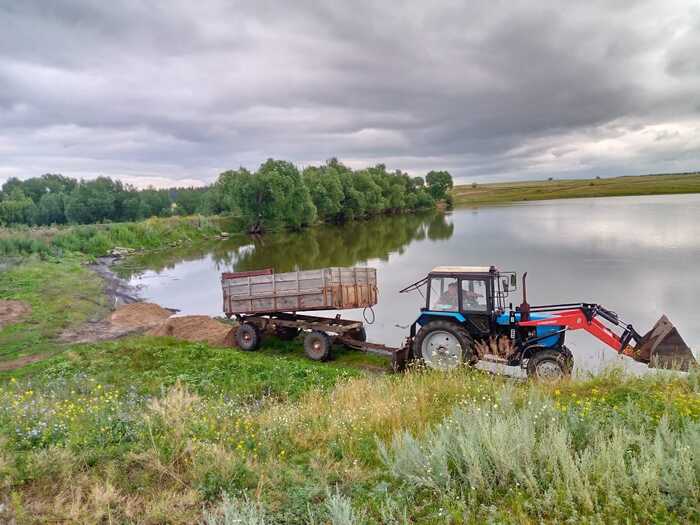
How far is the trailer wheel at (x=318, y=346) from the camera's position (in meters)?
12.1

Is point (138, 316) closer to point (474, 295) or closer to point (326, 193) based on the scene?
point (474, 295)

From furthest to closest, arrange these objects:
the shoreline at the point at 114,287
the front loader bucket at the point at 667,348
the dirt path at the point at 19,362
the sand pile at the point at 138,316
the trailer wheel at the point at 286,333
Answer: the shoreline at the point at 114,287 → the sand pile at the point at 138,316 → the trailer wheel at the point at 286,333 → the dirt path at the point at 19,362 → the front loader bucket at the point at 667,348

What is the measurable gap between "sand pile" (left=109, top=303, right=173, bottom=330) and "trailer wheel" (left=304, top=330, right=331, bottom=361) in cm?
785

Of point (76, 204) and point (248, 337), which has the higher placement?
point (76, 204)

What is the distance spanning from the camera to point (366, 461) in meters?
4.81

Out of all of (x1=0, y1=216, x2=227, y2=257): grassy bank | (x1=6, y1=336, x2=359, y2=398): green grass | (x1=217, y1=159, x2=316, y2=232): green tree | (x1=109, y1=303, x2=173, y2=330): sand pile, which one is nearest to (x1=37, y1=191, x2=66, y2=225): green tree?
(x1=0, y1=216, x2=227, y2=257): grassy bank

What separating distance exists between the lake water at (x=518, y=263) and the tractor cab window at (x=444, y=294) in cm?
285

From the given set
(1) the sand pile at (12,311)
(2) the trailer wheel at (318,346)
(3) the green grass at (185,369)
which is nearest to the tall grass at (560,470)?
(3) the green grass at (185,369)

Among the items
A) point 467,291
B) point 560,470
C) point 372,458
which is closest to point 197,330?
point 467,291

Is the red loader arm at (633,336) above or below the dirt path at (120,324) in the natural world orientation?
above

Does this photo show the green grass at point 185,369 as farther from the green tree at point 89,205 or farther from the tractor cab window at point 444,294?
the green tree at point 89,205

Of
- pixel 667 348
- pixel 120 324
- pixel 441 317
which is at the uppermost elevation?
pixel 441 317

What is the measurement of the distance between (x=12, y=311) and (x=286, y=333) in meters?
11.9

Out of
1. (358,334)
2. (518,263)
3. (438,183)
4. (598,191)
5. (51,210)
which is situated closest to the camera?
(358,334)
